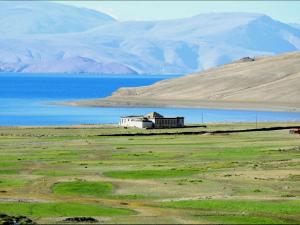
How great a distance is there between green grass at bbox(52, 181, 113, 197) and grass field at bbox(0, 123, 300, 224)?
2.4 inches

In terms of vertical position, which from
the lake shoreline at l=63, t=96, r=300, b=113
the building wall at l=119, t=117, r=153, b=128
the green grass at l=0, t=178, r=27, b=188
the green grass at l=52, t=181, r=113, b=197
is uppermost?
the lake shoreline at l=63, t=96, r=300, b=113

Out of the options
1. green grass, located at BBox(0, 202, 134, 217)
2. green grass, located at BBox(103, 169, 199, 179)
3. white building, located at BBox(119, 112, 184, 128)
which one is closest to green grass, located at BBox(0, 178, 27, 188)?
green grass, located at BBox(103, 169, 199, 179)

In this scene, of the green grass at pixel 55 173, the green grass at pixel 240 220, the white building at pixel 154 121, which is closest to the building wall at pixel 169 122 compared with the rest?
the white building at pixel 154 121

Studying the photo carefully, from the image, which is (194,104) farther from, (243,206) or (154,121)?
(243,206)

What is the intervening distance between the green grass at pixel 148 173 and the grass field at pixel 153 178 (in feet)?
0.22

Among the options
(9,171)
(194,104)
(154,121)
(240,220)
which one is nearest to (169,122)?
(154,121)

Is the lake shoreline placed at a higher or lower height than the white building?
higher

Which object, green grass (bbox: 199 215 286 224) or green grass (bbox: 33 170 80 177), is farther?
green grass (bbox: 33 170 80 177)

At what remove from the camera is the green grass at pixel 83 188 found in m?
A: 57.8

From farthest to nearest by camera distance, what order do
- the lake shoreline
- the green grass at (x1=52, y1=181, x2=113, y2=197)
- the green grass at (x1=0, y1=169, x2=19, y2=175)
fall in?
the lake shoreline < the green grass at (x1=0, y1=169, x2=19, y2=175) < the green grass at (x1=52, y1=181, x2=113, y2=197)

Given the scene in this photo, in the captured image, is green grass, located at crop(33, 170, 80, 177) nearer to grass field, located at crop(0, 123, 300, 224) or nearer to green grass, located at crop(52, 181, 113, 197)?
grass field, located at crop(0, 123, 300, 224)

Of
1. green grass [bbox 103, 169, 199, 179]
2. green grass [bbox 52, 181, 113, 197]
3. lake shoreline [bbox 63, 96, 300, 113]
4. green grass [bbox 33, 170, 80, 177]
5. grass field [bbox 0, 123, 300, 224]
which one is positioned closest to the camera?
grass field [bbox 0, 123, 300, 224]

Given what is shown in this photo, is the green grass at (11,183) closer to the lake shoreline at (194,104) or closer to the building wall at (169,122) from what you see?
the building wall at (169,122)

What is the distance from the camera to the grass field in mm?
50250
